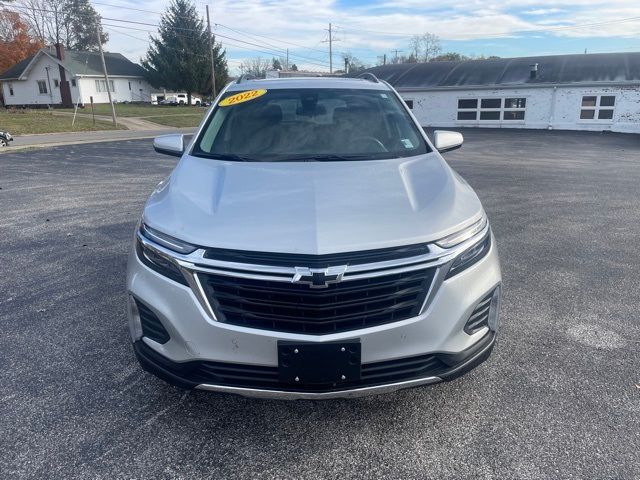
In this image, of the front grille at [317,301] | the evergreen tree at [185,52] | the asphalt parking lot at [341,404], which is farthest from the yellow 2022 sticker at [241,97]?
the evergreen tree at [185,52]

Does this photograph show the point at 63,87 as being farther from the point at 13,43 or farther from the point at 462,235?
the point at 462,235

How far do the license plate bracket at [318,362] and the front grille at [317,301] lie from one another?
74mm

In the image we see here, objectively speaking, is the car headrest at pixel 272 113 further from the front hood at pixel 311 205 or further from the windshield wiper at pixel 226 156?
the front hood at pixel 311 205

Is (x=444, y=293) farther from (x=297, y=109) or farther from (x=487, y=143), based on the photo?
(x=487, y=143)

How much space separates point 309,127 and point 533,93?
87.7ft

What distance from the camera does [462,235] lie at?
234cm

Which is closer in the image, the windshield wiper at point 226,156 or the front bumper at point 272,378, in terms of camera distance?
the front bumper at point 272,378

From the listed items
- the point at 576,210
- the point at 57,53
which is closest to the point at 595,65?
the point at 576,210

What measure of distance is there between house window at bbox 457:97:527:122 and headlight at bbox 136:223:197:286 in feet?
92.7

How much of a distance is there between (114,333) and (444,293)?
2568 millimetres

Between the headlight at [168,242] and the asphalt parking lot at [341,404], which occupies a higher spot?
the headlight at [168,242]

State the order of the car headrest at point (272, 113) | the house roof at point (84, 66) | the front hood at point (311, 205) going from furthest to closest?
the house roof at point (84, 66)
the car headrest at point (272, 113)
the front hood at point (311, 205)

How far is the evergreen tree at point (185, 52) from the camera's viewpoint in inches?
1940

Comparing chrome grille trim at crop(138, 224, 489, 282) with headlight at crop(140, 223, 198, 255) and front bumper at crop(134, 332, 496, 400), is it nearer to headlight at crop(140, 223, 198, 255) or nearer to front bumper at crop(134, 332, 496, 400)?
headlight at crop(140, 223, 198, 255)
